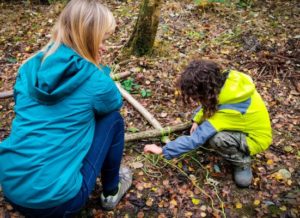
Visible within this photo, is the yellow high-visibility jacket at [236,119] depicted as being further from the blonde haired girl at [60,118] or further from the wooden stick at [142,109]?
the blonde haired girl at [60,118]

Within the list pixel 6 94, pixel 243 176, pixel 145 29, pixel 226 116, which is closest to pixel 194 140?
pixel 226 116

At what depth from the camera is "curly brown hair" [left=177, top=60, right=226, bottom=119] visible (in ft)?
9.12

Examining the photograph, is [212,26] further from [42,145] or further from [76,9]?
[42,145]

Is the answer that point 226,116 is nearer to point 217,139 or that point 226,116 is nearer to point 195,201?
point 217,139

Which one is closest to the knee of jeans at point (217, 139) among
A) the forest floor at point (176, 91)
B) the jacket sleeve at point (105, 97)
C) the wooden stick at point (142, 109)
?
the forest floor at point (176, 91)

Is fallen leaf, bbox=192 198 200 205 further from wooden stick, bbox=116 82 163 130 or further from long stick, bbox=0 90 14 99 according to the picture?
long stick, bbox=0 90 14 99

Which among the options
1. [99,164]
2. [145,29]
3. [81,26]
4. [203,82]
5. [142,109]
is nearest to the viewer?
[81,26]

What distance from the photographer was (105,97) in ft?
7.25

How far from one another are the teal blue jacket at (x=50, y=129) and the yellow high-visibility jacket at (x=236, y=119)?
1.11 metres

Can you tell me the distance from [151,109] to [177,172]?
972 millimetres

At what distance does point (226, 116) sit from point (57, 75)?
155 centimetres

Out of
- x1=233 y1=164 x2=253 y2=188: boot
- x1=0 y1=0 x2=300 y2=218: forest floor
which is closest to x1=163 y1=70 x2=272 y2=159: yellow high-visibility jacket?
x1=233 y1=164 x2=253 y2=188: boot

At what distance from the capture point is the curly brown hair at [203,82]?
2.78 m

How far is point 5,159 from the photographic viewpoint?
2084 millimetres
